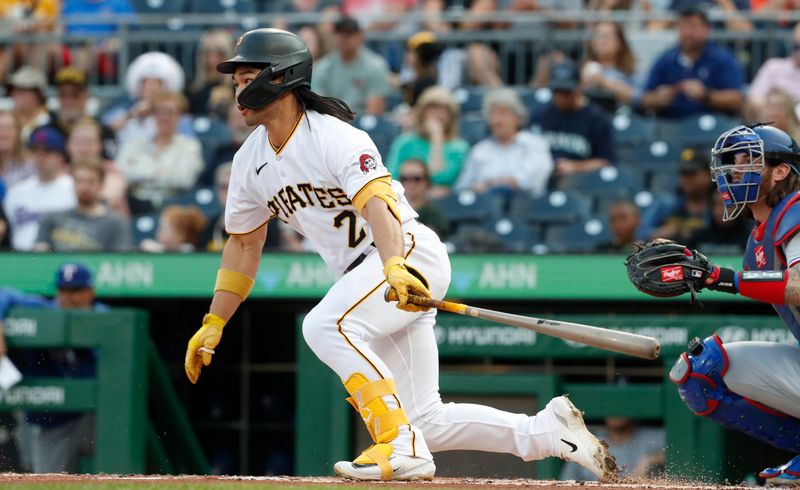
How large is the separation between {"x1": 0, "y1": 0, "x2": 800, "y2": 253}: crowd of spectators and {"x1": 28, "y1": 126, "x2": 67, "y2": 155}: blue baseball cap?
0.05 ft

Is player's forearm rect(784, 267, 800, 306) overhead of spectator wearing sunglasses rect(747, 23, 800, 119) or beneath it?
beneath

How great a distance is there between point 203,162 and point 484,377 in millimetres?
3459

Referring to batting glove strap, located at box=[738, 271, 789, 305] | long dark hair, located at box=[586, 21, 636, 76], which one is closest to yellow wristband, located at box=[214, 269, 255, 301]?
batting glove strap, located at box=[738, 271, 789, 305]

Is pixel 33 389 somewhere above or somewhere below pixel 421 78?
below

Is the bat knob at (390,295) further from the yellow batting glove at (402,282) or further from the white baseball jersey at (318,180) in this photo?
the white baseball jersey at (318,180)

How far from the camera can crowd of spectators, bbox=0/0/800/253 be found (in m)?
9.05

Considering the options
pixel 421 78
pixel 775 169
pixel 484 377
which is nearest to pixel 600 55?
pixel 421 78

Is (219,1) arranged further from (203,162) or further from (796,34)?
(796,34)

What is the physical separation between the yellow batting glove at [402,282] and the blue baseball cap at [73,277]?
11.6 feet

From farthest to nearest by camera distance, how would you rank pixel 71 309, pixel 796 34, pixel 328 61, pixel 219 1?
pixel 219 1, pixel 328 61, pixel 796 34, pixel 71 309

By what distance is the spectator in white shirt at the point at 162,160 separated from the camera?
992 centimetres

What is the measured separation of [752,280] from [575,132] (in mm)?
4767

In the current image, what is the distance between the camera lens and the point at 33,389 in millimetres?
7672

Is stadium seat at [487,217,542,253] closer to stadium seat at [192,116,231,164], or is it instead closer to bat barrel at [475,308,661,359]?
stadium seat at [192,116,231,164]
